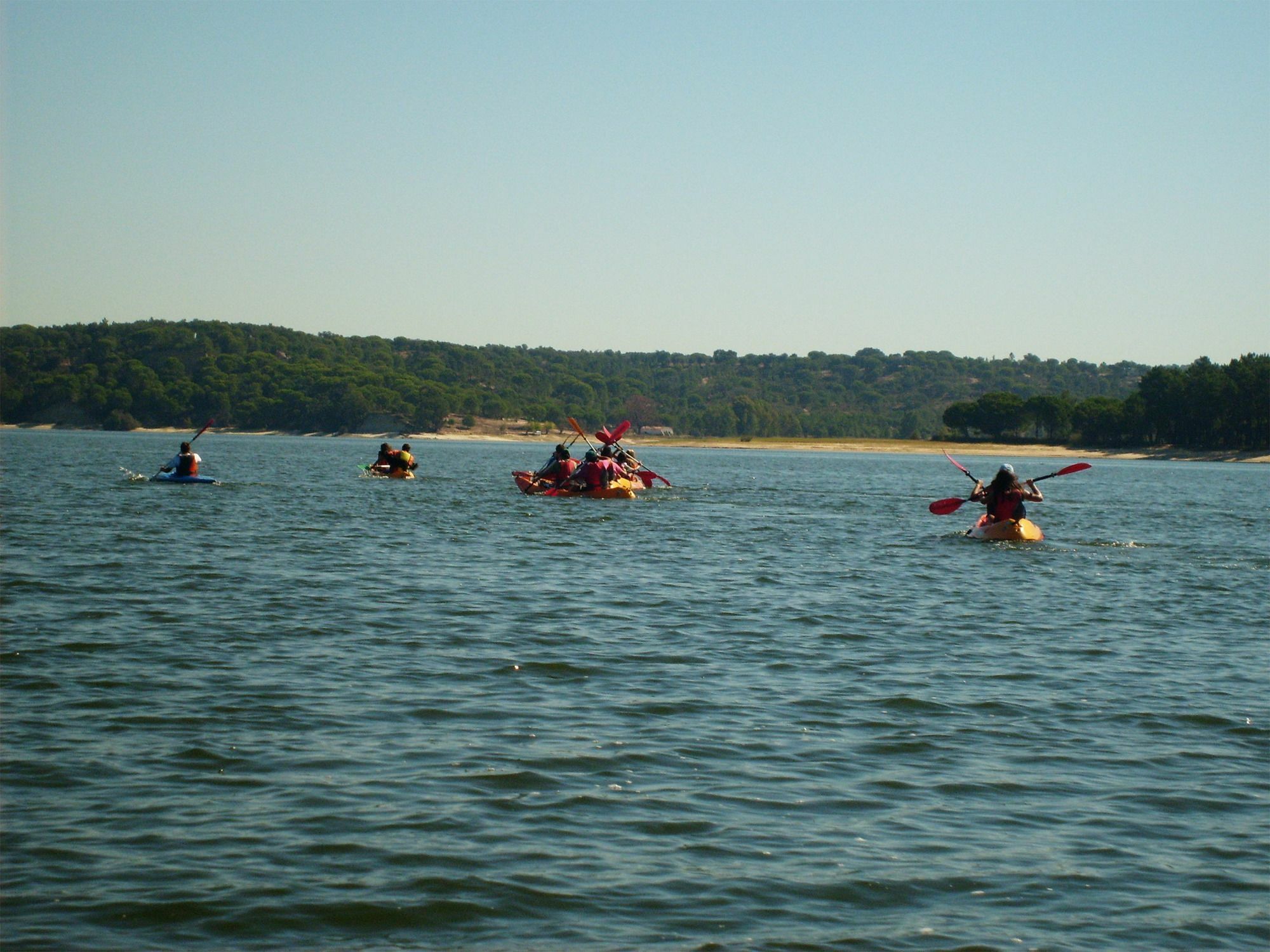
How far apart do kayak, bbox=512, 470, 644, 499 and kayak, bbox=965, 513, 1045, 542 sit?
45.7 feet

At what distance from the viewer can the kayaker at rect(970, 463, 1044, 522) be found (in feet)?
90.4

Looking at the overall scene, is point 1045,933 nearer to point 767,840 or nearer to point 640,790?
point 767,840

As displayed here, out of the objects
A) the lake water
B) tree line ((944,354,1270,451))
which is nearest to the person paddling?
the lake water

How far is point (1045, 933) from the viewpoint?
6.53 meters

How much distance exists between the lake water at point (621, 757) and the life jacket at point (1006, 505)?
6118 mm

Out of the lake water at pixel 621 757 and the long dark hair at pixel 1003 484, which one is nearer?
the lake water at pixel 621 757

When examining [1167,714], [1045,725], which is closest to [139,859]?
[1045,725]

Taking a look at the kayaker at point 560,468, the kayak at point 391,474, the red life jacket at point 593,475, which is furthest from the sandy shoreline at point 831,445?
the red life jacket at point 593,475

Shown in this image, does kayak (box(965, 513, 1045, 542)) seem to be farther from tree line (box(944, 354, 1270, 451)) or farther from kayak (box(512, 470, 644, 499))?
tree line (box(944, 354, 1270, 451))

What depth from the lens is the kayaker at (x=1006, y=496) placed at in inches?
1085

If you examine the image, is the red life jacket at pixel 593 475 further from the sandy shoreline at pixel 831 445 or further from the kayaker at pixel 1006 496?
the sandy shoreline at pixel 831 445

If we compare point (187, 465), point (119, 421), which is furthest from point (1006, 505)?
point (119, 421)

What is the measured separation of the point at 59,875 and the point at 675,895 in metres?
3.32

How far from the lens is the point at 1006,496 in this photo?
2775 cm
